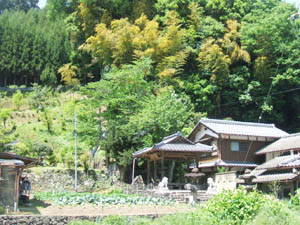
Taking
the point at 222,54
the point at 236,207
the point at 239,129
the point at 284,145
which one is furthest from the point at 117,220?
the point at 222,54

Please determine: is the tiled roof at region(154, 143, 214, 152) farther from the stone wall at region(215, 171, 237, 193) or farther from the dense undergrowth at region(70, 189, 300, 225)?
the dense undergrowth at region(70, 189, 300, 225)

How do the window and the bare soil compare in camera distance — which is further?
the window

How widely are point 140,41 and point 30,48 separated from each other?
20359mm

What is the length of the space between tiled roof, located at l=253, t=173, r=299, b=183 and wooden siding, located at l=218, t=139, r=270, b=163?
125 inches

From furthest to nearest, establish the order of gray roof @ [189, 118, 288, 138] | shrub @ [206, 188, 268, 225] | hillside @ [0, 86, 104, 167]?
hillside @ [0, 86, 104, 167] < gray roof @ [189, 118, 288, 138] < shrub @ [206, 188, 268, 225]

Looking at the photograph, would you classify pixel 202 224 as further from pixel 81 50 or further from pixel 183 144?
pixel 81 50

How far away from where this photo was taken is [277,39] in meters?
32.7

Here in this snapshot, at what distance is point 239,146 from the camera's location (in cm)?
2602

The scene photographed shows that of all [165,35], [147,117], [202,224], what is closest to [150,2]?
[165,35]

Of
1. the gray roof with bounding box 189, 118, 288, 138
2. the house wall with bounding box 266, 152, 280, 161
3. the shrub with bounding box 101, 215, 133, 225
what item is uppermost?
the gray roof with bounding box 189, 118, 288, 138

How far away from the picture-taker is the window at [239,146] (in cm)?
2584

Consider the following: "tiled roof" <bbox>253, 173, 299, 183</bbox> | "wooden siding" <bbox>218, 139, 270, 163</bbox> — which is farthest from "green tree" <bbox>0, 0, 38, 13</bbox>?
"tiled roof" <bbox>253, 173, 299, 183</bbox>

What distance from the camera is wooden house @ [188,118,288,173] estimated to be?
25.4 m

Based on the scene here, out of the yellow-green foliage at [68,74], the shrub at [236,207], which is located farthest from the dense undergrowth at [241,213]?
the yellow-green foliage at [68,74]
